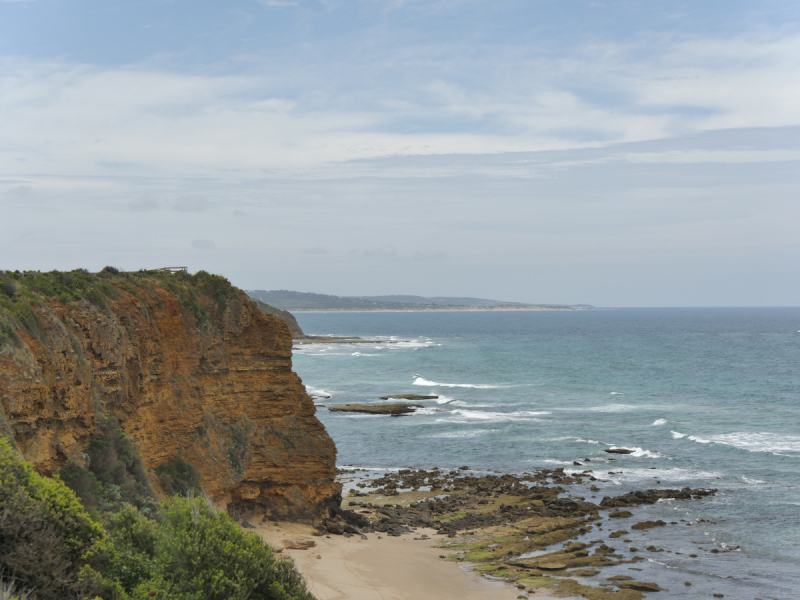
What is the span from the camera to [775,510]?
114ft

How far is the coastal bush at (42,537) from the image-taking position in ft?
34.3

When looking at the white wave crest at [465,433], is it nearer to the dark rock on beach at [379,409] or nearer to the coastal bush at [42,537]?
the dark rock on beach at [379,409]

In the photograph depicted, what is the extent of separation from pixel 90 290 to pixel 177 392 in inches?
228

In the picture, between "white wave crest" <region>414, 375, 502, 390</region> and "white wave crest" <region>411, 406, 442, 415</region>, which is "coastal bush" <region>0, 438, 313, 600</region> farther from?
"white wave crest" <region>414, 375, 502, 390</region>

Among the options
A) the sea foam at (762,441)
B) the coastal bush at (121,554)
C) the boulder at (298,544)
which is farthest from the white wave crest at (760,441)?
the coastal bush at (121,554)

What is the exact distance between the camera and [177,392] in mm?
25750

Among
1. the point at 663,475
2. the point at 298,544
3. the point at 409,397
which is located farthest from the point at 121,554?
the point at 409,397

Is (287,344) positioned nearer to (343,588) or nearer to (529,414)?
(343,588)

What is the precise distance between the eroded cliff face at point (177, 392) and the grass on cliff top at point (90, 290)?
0.35 ft

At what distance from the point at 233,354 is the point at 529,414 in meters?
40.4

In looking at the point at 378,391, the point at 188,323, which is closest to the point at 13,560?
the point at 188,323

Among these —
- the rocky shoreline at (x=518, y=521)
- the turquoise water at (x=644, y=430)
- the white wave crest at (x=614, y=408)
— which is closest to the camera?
the rocky shoreline at (x=518, y=521)

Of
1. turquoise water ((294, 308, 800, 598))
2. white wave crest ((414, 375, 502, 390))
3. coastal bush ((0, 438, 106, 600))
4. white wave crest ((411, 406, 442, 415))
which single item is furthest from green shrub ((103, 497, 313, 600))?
white wave crest ((414, 375, 502, 390))

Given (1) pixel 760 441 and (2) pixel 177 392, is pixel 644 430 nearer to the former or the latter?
(1) pixel 760 441
